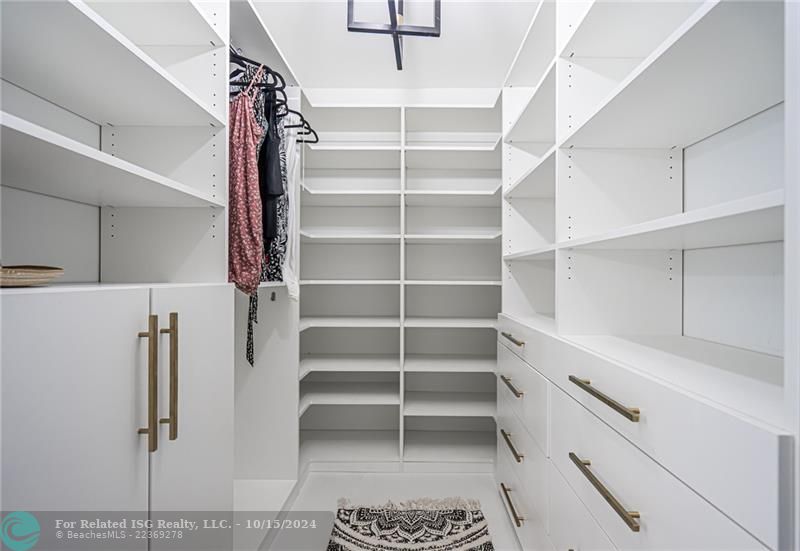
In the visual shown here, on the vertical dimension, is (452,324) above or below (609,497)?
above

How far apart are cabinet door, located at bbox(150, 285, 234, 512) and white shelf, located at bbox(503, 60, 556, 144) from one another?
57.0 inches

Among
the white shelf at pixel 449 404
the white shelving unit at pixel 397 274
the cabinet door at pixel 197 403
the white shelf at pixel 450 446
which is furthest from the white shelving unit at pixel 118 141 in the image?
the white shelf at pixel 450 446

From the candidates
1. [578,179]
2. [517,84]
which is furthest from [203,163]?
[517,84]

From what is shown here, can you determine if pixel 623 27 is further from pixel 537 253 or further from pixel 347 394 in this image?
pixel 347 394

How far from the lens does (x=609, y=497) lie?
0.96 m

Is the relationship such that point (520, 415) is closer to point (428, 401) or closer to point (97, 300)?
point (428, 401)

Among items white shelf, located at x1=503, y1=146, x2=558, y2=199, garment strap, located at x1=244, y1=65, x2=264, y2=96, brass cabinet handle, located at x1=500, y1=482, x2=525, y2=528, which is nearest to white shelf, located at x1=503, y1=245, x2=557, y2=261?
white shelf, located at x1=503, y1=146, x2=558, y2=199

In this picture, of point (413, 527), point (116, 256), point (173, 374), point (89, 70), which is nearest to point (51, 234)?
point (116, 256)

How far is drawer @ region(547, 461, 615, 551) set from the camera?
3.57 feet

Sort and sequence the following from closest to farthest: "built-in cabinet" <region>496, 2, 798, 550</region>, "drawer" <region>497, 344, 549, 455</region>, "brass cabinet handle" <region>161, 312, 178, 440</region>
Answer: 1. "built-in cabinet" <region>496, 2, 798, 550</region>
2. "brass cabinet handle" <region>161, 312, 178, 440</region>
3. "drawer" <region>497, 344, 549, 455</region>

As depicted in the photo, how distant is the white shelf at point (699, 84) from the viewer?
2.60 ft

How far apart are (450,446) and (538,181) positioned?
70.6 inches

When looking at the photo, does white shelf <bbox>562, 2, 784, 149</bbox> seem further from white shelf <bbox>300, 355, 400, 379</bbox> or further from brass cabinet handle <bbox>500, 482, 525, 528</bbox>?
white shelf <bbox>300, 355, 400, 379</bbox>

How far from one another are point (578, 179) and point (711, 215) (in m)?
0.80
